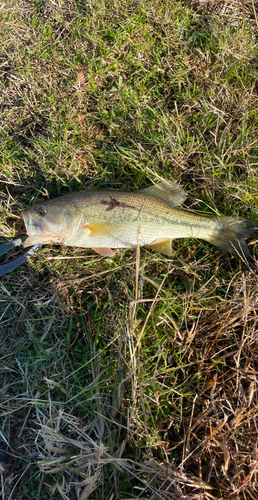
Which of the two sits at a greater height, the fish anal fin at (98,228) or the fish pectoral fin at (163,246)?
the fish anal fin at (98,228)

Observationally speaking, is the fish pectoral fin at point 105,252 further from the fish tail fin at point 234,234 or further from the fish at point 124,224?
the fish tail fin at point 234,234

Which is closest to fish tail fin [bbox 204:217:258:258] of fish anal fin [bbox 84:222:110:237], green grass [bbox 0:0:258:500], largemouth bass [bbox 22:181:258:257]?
largemouth bass [bbox 22:181:258:257]

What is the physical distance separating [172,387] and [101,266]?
58.3 inches

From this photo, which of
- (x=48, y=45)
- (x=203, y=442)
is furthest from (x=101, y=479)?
(x=48, y=45)

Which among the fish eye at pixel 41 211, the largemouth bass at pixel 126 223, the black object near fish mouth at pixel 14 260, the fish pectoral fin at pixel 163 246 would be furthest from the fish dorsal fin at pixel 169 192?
the black object near fish mouth at pixel 14 260

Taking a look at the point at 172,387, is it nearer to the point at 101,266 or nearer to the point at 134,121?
the point at 101,266

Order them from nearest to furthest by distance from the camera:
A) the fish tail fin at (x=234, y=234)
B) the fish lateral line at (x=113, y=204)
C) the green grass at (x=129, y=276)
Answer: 1. the green grass at (x=129, y=276)
2. the fish lateral line at (x=113, y=204)
3. the fish tail fin at (x=234, y=234)

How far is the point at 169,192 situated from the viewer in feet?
10.6

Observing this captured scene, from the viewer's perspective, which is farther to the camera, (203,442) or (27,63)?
(27,63)

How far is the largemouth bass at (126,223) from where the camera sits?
9.83 feet

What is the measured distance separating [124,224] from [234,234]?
4.07 feet

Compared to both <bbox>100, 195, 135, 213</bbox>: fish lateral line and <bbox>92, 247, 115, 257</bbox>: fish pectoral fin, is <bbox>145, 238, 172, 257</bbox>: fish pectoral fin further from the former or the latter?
<bbox>100, 195, 135, 213</bbox>: fish lateral line

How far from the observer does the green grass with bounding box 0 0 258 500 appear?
2.60 metres

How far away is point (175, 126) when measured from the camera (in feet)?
Result: 11.6
